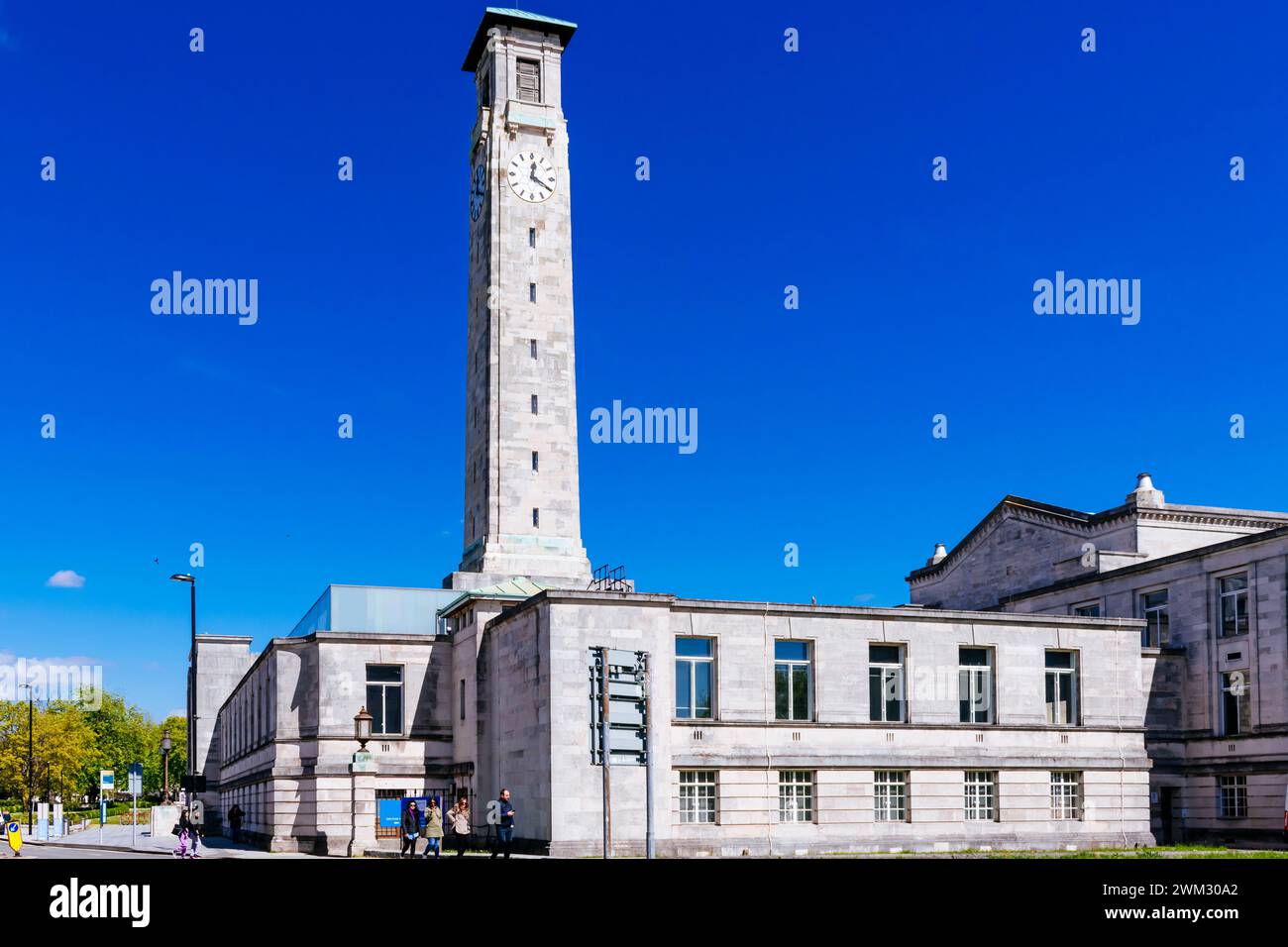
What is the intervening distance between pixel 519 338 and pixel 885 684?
1138 inches

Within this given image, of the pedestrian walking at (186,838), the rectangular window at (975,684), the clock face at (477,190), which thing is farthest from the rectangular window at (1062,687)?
the clock face at (477,190)

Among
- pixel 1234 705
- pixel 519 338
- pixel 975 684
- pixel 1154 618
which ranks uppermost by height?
pixel 519 338

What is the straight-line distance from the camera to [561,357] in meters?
66.2

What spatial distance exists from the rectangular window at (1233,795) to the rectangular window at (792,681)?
17.2 m

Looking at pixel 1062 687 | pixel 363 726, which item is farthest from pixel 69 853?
pixel 1062 687

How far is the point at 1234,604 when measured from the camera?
49.0 metres

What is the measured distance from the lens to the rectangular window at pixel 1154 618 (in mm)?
52469

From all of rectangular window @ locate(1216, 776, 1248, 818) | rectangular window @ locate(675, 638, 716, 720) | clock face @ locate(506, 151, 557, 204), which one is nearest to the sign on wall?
rectangular window @ locate(675, 638, 716, 720)

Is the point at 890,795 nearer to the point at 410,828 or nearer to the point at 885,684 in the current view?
the point at 885,684
